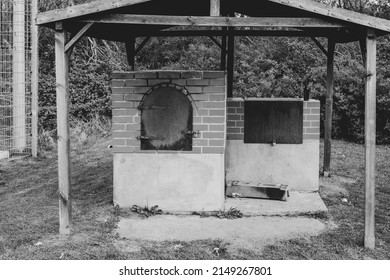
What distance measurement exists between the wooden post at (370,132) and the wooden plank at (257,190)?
1.81 metres

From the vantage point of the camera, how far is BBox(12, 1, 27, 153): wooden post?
1068 cm

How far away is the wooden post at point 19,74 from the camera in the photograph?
420 inches

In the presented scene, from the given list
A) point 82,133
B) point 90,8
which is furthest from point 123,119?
point 82,133

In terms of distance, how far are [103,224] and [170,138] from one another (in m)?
1.44

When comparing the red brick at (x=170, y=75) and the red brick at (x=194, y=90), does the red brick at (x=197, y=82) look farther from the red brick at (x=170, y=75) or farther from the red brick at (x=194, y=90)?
the red brick at (x=170, y=75)

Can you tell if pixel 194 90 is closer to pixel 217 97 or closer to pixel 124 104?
pixel 217 97

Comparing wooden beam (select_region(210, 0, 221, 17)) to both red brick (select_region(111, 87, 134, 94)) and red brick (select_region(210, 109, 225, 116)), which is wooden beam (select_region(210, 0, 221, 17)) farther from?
red brick (select_region(111, 87, 134, 94))

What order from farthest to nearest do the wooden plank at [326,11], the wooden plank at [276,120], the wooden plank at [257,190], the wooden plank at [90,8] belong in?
the wooden plank at [276,120]
the wooden plank at [257,190]
the wooden plank at [90,8]
the wooden plank at [326,11]

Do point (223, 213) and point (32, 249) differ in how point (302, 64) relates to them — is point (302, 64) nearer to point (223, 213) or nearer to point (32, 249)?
point (223, 213)

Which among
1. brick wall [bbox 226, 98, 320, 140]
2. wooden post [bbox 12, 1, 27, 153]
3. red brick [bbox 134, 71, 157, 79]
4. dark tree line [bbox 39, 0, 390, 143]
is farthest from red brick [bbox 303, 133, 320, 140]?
wooden post [bbox 12, 1, 27, 153]

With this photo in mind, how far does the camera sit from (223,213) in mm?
6504

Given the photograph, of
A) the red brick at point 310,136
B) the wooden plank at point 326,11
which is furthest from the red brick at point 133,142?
the red brick at point 310,136
